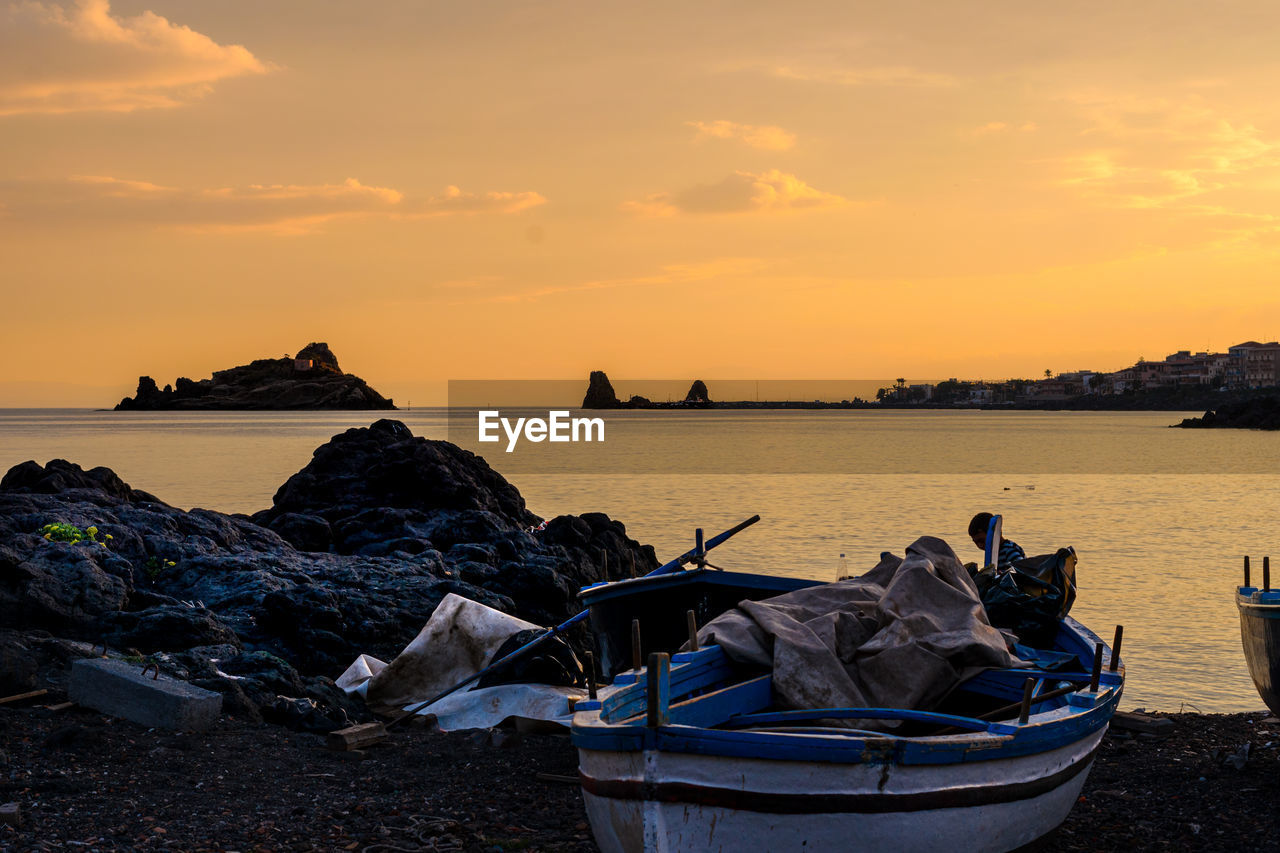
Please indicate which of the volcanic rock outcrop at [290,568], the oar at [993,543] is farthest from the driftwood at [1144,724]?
the volcanic rock outcrop at [290,568]

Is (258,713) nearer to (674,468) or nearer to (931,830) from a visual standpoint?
(931,830)

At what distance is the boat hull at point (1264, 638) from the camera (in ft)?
31.7

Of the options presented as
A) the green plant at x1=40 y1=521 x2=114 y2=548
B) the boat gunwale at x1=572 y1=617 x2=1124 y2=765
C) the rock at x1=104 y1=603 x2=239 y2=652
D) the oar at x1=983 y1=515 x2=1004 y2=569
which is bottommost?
the rock at x1=104 y1=603 x2=239 y2=652

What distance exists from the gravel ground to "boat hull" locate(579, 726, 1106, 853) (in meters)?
2.04

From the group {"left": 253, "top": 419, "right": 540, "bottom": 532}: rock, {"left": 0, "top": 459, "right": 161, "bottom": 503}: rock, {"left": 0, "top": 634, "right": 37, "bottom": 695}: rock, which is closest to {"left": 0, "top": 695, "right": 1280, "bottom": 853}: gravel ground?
{"left": 0, "top": 634, "right": 37, "bottom": 695}: rock

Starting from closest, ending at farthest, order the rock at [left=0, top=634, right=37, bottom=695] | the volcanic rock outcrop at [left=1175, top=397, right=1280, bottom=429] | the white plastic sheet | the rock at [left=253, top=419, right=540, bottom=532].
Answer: the rock at [left=0, top=634, right=37, bottom=695]
the white plastic sheet
the rock at [left=253, top=419, right=540, bottom=532]
the volcanic rock outcrop at [left=1175, top=397, right=1280, bottom=429]

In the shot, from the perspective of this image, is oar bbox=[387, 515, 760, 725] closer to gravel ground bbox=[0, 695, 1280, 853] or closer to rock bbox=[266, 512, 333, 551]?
gravel ground bbox=[0, 695, 1280, 853]

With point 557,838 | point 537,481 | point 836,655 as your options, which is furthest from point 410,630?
point 537,481

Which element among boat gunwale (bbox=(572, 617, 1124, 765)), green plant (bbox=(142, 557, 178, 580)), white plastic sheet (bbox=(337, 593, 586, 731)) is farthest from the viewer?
green plant (bbox=(142, 557, 178, 580))

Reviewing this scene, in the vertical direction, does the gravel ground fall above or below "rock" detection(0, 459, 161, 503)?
below

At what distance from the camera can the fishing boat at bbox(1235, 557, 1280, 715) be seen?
9.67 meters

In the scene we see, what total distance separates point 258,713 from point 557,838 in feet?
12.9

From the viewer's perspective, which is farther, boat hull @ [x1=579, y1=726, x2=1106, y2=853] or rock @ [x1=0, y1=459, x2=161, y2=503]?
rock @ [x1=0, y1=459, x2=161, y2=503]

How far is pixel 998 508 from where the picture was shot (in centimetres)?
5350
